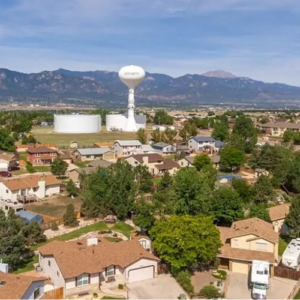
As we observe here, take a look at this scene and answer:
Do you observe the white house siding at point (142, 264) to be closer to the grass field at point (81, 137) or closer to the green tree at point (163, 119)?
the grass field at point (81, 137)

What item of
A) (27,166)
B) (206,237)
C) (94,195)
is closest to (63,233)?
(94,195)

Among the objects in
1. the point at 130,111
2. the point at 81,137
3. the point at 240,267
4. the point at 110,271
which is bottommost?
the point at 81,137

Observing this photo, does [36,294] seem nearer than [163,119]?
Yes

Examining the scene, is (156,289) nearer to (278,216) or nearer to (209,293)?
(209,293)

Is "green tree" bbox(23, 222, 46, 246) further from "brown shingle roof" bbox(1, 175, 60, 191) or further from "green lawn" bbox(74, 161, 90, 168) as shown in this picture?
"green lawn" bbox(74, 161, 90, 168)

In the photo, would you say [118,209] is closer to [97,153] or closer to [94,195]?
[94,195]

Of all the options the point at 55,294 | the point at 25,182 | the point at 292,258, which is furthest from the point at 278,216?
the point at 25,182
